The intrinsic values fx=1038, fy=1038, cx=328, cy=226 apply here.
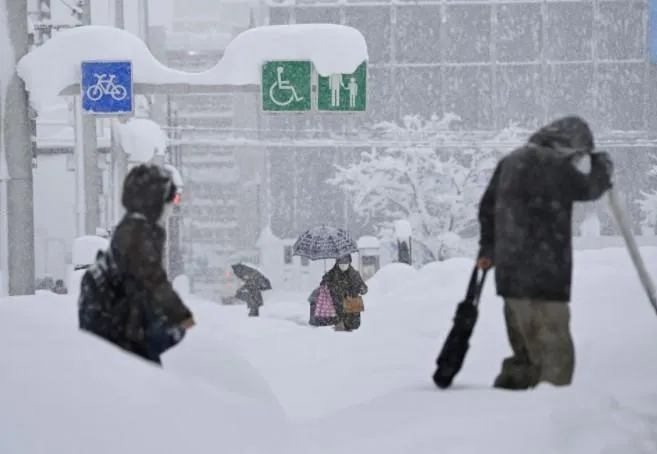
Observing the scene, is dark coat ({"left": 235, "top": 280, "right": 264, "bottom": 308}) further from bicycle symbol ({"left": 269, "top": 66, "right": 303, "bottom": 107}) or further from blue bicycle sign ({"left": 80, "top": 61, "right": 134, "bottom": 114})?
blue bicycle sign ({"left": 80, "top": 61, "right": 134, "bottom": 114})

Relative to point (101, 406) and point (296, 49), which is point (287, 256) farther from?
point (101, 406)

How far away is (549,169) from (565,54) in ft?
140

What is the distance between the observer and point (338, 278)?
537 inches

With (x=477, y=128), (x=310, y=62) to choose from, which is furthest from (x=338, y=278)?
(x=477, y=128)

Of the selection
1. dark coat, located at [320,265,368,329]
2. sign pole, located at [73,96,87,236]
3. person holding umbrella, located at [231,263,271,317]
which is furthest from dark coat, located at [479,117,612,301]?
sign pole, located at [73,96,87,236]

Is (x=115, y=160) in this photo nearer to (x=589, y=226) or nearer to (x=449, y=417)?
(x=449, y=417)

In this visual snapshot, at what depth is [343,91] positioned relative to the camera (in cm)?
1337

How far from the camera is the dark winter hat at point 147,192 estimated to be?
4.90m

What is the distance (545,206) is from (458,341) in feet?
2.84

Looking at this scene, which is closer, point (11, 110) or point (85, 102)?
point (11, 110)

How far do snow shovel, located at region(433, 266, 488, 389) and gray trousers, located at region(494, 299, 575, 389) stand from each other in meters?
0.20

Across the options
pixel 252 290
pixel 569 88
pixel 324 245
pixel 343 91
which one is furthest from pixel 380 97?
pixel 343 91

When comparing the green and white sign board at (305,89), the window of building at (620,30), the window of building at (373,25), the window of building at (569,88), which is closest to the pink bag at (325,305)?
the green and white sign board at (305,89)

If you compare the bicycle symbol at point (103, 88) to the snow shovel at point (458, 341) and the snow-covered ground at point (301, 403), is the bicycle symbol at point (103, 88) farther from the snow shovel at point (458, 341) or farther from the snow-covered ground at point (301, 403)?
the snow shovel at point (458, 341)
